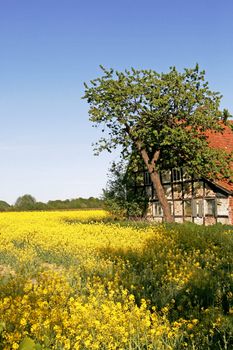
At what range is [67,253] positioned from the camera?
1401cm

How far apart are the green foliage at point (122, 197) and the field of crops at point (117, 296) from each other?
591 inches

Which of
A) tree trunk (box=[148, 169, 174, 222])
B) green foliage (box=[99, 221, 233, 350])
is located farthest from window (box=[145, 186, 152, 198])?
Answer: green foliage (box=[99, 221, 233, 350])

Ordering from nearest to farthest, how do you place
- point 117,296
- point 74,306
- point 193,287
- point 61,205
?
point 74,306 < point 193,287 < point 117,296 < point 61,205

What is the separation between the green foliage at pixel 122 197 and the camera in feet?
109

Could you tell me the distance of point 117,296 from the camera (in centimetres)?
821

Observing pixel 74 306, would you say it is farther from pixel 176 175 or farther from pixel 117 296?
pixel 176 175

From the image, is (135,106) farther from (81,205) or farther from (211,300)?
(81,205)

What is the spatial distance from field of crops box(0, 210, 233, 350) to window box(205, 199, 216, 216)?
11.2 metres

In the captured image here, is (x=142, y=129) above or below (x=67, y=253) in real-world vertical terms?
above

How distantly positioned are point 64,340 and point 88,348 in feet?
1.04

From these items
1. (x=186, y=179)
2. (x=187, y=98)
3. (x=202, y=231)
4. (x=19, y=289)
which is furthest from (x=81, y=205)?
(x=19, y=289)

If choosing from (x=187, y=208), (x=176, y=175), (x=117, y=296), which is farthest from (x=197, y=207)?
(x=117, y=296)

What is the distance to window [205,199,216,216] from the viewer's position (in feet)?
92.2

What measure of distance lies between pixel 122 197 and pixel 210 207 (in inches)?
322
